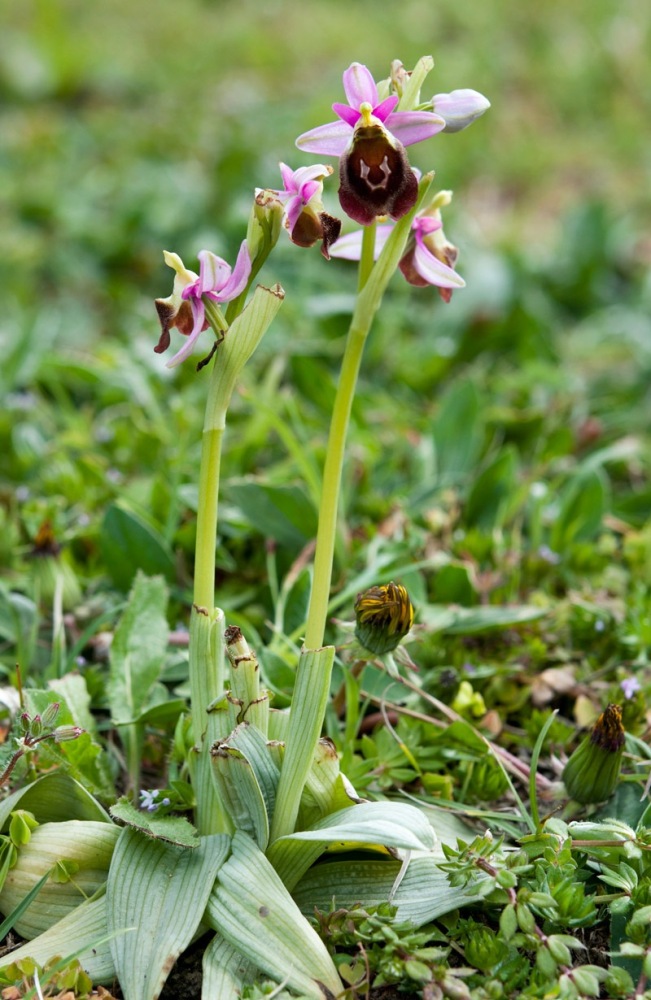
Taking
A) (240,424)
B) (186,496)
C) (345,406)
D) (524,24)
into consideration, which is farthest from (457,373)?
(524,24)

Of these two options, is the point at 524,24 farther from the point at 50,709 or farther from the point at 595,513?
the point at 50,709

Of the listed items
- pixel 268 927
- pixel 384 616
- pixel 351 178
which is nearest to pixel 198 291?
pixel 351 178

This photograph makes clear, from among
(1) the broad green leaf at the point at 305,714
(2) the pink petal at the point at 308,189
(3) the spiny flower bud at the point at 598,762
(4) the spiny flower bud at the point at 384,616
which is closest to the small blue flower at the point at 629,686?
(3) the spiny flower bud at the point at 598,762

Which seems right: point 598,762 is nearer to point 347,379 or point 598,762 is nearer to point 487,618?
point 487,618

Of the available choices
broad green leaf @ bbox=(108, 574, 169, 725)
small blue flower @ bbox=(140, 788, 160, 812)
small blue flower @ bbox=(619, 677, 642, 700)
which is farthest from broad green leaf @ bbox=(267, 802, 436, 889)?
small blue flower @ bbox=(619, 677, 642, 700)

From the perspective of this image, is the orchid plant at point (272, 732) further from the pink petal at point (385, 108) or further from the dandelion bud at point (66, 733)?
the dandelion bud at point (66, 733)

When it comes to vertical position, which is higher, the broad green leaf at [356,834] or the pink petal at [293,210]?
the pink petal at [293,210]

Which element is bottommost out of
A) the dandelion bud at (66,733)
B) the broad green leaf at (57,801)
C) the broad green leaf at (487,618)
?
the broad green leaf at (57,801)
